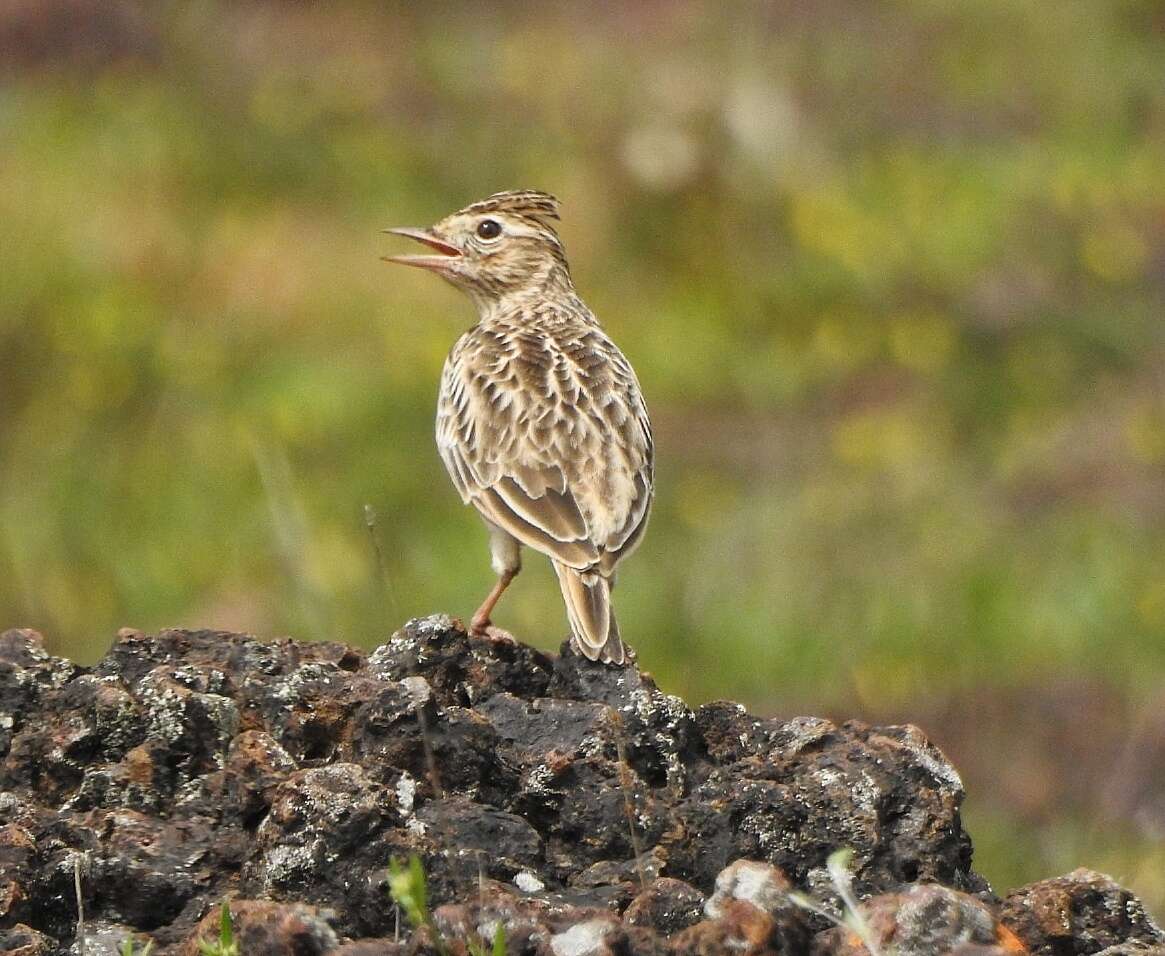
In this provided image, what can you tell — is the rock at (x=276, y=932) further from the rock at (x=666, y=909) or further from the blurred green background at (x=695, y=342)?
the blurred green background at (x=695, y=342)

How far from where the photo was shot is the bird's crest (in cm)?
848

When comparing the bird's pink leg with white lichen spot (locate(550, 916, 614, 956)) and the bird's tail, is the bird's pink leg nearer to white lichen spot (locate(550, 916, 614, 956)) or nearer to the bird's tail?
the bird's tail

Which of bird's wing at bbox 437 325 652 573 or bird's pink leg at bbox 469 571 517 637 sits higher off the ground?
bird's wing at bbox 437 325 652 573

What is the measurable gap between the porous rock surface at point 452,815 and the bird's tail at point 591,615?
216 mm

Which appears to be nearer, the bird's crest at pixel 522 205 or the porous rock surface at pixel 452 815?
the porous rock surface at pixel 452 815

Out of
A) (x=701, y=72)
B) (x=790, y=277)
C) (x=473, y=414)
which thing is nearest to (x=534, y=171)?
(x=790, y=277)

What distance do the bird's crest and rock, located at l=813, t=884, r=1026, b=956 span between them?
4.66 meters

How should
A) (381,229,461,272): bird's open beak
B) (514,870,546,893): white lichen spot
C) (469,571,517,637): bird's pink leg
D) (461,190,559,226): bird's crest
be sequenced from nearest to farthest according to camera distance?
(514,870,546,893): white lichen spot, (469,571,517,637): bird's pink leg, (381,229,461,272): bird's open beak, (461,190,559,226): bird's crest

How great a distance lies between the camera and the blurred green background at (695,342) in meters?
10.8

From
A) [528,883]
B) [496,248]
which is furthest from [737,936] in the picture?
[496,248]

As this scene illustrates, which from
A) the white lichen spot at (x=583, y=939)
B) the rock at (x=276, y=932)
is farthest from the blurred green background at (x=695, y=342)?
the white lichen spot at (x=583, y=939)

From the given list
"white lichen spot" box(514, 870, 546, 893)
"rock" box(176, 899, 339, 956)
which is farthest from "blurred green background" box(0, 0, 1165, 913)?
"rock" box(176, 899, 339, 956)

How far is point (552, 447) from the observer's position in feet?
22.5

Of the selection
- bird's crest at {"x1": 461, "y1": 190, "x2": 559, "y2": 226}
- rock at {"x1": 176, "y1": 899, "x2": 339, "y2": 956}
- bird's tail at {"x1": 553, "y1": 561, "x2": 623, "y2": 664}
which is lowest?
rock at {"x1": 176, "y1": 899, "x2": 339, "y2": 956}
